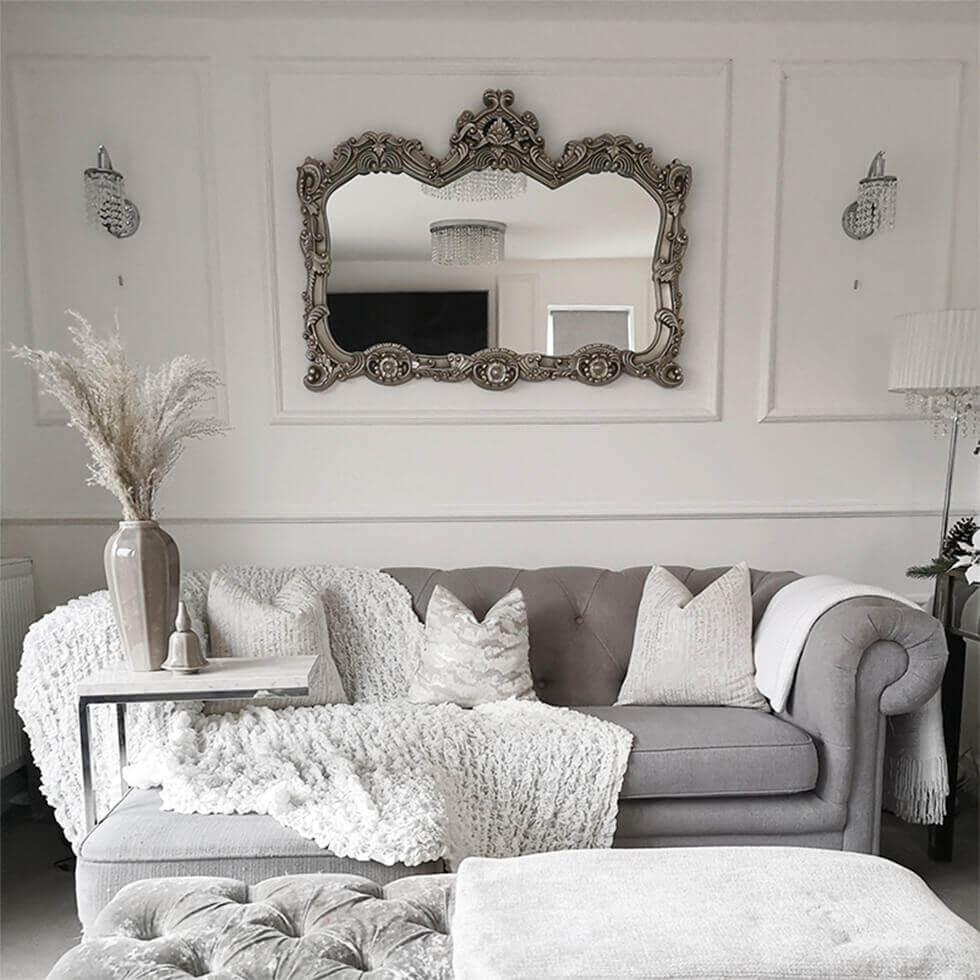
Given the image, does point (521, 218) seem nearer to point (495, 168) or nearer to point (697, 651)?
point (495, 168)

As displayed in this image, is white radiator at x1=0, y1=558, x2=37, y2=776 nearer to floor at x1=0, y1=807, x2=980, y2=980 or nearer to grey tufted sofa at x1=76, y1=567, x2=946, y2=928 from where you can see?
floor at x1=0, y1=807, x2=980, y2=980

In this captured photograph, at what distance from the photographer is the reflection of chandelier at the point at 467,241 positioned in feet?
8.34

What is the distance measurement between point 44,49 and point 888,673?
3.06 meters

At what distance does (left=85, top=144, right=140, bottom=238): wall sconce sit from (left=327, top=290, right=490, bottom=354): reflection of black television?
0.68 m

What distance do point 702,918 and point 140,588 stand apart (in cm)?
137

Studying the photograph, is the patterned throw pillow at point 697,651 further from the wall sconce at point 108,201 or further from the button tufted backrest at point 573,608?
the wall sconce at point 108,201

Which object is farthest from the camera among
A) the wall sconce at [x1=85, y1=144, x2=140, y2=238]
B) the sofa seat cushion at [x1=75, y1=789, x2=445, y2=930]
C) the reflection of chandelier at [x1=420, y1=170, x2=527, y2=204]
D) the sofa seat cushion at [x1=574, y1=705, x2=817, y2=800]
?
the reflection of chandelier at [x1=420, y1=170, x2=527, y2=204]

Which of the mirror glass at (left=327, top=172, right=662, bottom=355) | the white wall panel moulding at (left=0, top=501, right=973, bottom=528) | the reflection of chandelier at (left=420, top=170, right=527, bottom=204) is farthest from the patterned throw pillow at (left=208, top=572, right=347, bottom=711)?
the reflection of chandelier at (left=420, top=170, right=527, bottom=204)

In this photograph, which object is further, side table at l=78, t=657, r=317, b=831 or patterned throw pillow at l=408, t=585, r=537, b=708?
patterned throw pillow at l=408, t=585, r=537, b=708

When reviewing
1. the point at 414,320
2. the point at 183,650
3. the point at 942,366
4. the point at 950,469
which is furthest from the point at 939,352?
the point at 183,650

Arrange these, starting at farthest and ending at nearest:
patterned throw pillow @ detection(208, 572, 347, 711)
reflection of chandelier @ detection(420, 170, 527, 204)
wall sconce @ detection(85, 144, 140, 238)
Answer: reflection of chandelier @ detection(420, 170, 527, 204) → wall sconce @ detection(85, 144, 140, 238) → patterned throw pillow @ detection(208, 572, 347, 711)

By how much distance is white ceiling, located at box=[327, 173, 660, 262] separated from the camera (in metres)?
2.52

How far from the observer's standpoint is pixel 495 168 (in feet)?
8.24

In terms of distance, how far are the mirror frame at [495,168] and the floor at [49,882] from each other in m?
1.57
